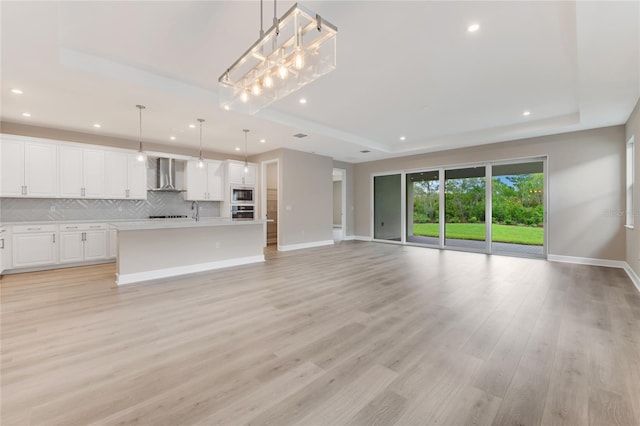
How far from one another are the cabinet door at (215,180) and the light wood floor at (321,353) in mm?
3793

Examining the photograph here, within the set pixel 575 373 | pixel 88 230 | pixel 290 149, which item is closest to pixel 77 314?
pixel 88 230

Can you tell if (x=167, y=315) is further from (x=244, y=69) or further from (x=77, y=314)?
(x=244, y=69)

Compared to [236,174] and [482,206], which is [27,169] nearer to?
[236,174]

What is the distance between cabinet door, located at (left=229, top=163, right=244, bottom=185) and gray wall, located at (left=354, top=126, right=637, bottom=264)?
7240mm

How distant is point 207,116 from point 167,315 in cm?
346

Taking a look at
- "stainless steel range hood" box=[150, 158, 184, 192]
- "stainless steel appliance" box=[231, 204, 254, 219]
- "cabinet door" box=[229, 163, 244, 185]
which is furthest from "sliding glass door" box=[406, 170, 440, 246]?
"stainless steel range hood" box=[150, 158, 184, 192]

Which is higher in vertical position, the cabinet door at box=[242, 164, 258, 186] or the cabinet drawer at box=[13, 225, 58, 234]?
the cabinet door at box=[242, 164, 258, 186]

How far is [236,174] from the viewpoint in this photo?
7.77 m

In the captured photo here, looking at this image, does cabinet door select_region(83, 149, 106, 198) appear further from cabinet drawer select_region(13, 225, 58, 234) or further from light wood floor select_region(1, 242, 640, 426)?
light wood floor select_region(1, 242, 640, 426)

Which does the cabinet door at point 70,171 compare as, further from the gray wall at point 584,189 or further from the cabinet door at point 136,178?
the gray wall at point 584,189

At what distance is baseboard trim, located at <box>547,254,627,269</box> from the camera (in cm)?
526

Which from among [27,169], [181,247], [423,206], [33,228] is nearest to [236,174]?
[181,247]

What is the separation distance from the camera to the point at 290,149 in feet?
24.5

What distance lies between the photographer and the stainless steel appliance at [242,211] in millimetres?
7752
